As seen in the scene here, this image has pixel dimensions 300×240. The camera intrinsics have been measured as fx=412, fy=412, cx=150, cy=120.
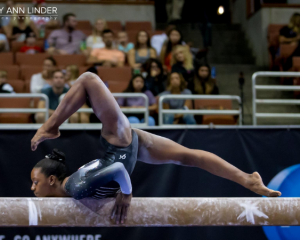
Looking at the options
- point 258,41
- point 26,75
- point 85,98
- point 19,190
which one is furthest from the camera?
point 258,41

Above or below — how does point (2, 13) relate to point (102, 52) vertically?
above

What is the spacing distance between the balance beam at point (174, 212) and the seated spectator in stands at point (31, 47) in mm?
4445

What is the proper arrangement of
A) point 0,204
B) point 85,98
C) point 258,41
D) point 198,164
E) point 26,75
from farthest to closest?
point 258,41 < point 26,75 < point 198,164 < point 85,98 < point 0,204

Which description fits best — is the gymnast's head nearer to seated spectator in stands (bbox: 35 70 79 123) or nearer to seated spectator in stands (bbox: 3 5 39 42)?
seated spectator in stands (bbox: 35 70 79 123)

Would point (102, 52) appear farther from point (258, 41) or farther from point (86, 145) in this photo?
point (258, 41)

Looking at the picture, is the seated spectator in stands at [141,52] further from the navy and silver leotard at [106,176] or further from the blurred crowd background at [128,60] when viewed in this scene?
the navy and silver leotard at [106,176]

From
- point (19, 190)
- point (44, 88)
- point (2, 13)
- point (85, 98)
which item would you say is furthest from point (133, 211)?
point (2, 13)

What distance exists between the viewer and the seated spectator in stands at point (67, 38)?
262 inches

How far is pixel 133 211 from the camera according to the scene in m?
2.61

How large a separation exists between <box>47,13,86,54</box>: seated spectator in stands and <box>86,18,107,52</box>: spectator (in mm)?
245

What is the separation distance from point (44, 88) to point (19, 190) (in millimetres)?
1402

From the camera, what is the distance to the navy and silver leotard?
2432mm

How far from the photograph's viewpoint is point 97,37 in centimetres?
651

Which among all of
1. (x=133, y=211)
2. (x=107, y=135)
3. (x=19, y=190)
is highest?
(x=107, y=135)
